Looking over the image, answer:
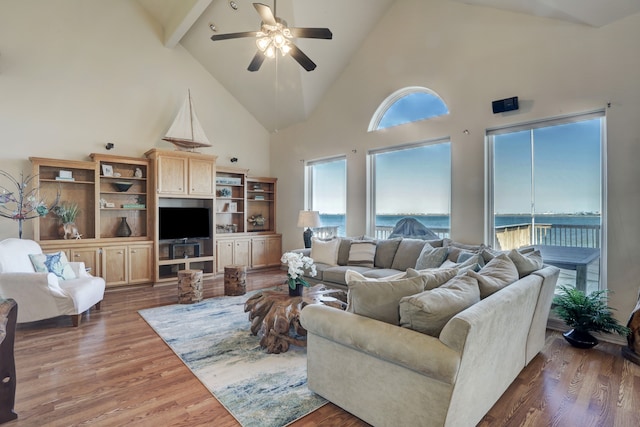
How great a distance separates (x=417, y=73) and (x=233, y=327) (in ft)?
14.7

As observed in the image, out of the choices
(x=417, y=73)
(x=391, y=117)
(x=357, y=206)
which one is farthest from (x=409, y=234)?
(x=417, y=73)

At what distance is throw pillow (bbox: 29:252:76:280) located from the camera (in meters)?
3.78

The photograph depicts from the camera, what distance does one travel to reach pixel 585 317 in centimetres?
305

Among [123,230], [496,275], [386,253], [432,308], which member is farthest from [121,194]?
[496,275]

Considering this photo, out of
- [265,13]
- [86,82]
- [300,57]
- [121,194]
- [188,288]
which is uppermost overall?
[86,82]

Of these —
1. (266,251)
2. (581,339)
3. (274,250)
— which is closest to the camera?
(581,339)

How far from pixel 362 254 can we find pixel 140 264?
12.7 feet

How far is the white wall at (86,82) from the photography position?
4875 mm

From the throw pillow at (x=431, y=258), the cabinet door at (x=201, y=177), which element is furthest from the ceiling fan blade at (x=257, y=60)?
the throw pillow at (x=431, y=258)

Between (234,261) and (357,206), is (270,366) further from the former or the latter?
(234,261)

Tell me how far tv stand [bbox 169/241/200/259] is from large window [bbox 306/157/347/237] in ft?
8.10

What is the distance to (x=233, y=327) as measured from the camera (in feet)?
11.7

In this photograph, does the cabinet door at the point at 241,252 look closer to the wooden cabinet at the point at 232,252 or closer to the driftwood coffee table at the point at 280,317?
the wooden cabinet at the point at 232,252

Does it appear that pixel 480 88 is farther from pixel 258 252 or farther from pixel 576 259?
pixel 258 252
